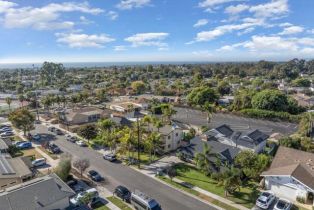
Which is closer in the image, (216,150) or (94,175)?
(94,175)

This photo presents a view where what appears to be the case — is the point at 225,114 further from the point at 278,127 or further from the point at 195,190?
the point at 195,190

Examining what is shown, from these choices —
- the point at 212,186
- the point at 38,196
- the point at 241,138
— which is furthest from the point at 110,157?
the point at 241,138

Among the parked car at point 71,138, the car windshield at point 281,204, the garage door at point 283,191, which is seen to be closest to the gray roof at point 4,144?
the parked car at point 71,138

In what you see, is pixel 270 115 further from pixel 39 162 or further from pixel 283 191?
pixel 39 162

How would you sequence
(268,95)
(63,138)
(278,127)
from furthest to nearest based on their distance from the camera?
(268,95), (278,127), (63,138)

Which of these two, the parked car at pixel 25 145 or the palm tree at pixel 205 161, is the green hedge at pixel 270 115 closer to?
the palm tree at pixel 205 161


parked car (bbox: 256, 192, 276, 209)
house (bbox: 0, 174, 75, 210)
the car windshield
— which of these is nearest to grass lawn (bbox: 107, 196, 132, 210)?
house (bbox: 0, 174, 75, 210)

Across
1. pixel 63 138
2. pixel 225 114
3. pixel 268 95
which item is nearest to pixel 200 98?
pixel 225 114
